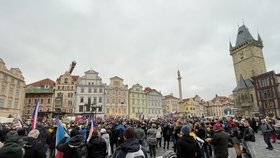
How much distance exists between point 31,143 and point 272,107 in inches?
2350

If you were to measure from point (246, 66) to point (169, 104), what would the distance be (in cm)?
3356

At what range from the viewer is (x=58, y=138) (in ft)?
18.0

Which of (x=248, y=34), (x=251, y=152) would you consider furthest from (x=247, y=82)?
(x=251, y=152)

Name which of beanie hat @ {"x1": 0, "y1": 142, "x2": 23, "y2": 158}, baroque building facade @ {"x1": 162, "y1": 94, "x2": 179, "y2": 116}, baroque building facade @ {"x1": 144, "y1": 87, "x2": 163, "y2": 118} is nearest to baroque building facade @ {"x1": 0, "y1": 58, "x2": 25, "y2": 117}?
baroque building facade @ {"x1": 144, "y1": 87, "x2": 163, "y2": 118}

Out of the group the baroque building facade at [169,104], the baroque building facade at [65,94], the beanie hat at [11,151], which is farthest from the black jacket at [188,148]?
the baroque building facade at [169,104]

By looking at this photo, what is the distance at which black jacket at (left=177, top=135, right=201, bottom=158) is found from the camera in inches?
169

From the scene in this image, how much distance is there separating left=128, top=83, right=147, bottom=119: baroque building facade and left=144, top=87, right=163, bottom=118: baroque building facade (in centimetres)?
183

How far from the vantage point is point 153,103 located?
63500 millimetres

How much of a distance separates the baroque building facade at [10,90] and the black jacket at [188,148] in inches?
1695

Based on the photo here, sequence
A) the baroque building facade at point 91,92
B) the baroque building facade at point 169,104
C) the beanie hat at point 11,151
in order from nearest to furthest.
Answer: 1. the beanie hat at point 11,151
2. the baroque building facade at point 91,92
3. the baroque building facade at point 169,104

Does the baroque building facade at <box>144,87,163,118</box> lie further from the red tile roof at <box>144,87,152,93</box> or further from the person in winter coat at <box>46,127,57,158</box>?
the person in winter coat at <box>46,127,57,158</box>

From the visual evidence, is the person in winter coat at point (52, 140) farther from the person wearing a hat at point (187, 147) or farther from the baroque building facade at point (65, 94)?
the baroque building facade at point (65, 94)

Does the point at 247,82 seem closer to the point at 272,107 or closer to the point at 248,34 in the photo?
the point at 272,107

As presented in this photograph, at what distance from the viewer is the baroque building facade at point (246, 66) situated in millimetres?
56000
